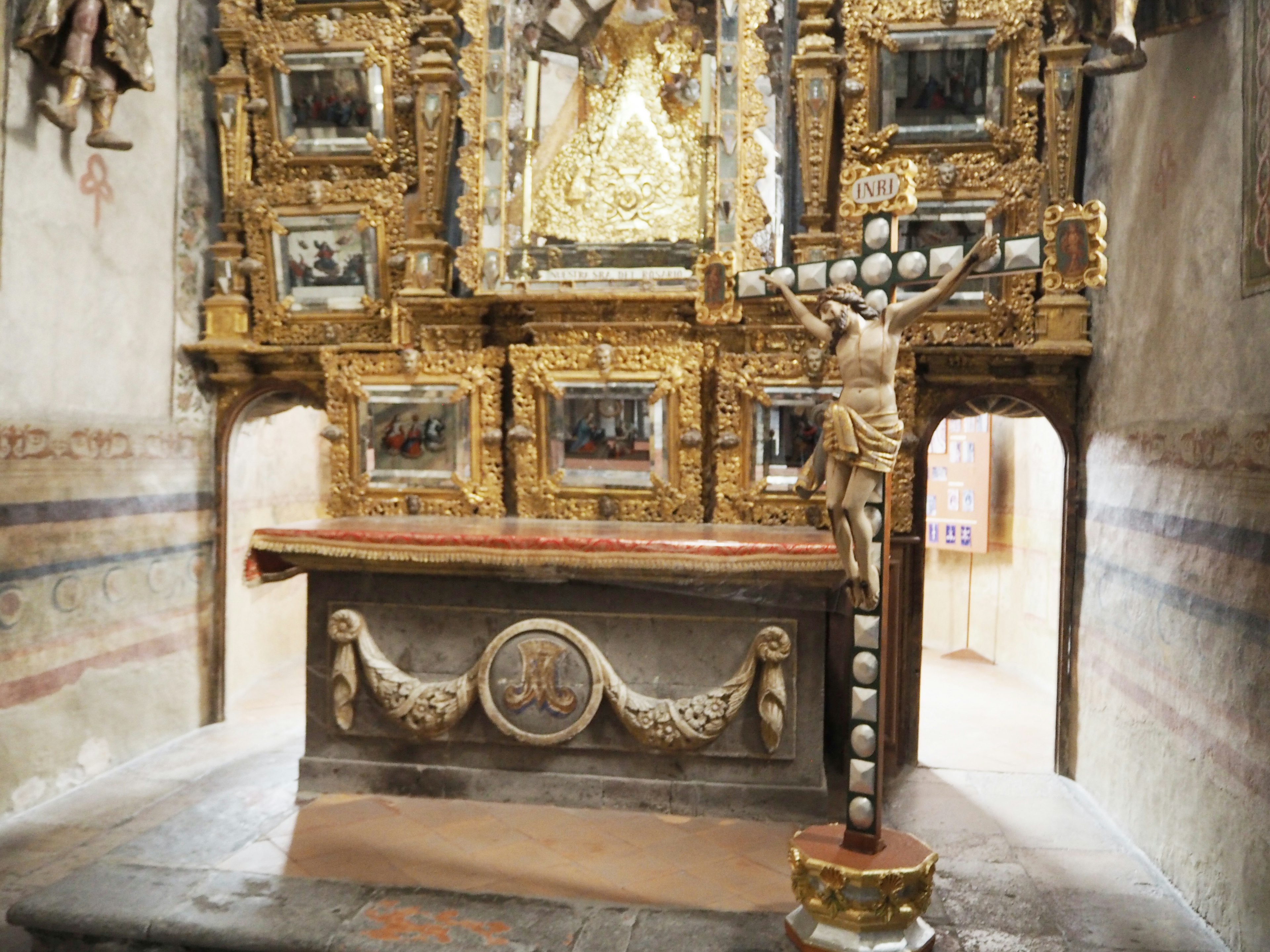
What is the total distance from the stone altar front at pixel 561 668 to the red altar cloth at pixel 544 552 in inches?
0.4

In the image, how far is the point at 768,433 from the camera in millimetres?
5707

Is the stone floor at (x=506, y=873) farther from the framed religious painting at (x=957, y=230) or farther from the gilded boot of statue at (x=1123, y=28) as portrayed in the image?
the gilded boot of statue at (x=1123, y=28)

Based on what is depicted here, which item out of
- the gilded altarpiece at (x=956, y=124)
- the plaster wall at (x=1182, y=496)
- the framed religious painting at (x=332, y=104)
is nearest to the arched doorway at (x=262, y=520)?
the framed religious painting at (x=332, y=104)

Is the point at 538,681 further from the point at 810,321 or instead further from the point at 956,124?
the point at 956,124

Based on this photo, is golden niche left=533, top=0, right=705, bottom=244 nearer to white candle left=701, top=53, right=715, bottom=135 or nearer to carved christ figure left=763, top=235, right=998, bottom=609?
white candle left=701, top=53, right=715, bottom=135

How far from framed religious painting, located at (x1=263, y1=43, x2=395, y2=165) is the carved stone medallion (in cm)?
323

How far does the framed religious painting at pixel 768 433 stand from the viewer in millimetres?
5637

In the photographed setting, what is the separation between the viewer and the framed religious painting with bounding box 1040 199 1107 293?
3131 mm

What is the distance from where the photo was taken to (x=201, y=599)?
6.66 metres

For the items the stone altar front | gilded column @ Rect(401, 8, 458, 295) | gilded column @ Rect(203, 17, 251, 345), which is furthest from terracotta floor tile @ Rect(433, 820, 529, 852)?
gilded column @ Rect(203, 17, 251, 345)

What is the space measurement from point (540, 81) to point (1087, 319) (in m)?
3.47

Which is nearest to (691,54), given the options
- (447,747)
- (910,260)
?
(910,260)

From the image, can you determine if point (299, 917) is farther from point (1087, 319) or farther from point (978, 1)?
point (978, 1)

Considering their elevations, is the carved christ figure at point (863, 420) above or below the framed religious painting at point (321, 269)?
below
